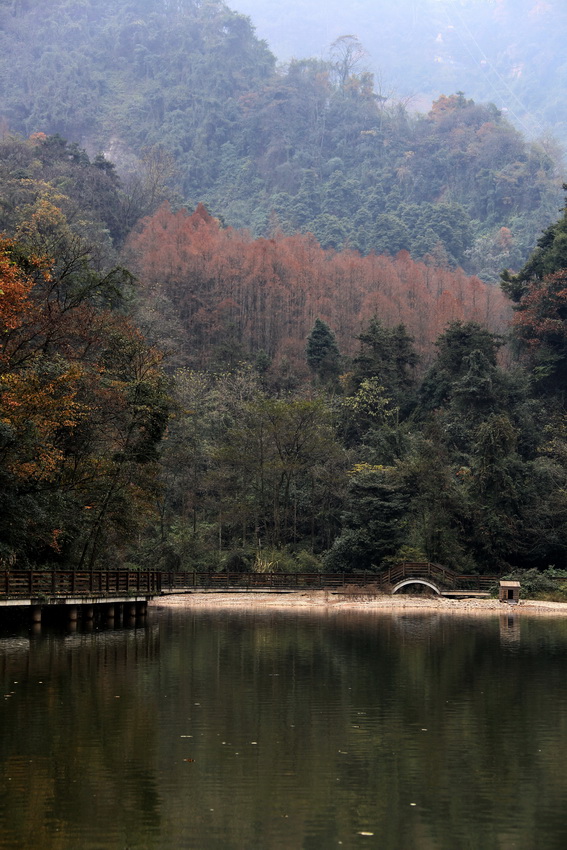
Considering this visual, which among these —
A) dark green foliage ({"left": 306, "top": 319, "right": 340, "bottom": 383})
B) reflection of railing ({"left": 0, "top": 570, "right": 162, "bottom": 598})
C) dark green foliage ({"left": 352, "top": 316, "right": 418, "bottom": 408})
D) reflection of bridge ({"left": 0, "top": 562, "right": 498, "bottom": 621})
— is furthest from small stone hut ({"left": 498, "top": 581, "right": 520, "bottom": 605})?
dark green foliage ({"left": 306, "top": 319, "right": 340, "bottom": 383})

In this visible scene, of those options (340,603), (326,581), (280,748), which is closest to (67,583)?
(340,603)

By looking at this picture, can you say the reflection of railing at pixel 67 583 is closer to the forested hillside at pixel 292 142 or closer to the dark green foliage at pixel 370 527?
the dark green foliage at pixel 370 527

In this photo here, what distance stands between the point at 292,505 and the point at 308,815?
5343 centimetres

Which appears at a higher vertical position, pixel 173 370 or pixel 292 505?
pixel 173 370

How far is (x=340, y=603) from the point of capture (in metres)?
57.2

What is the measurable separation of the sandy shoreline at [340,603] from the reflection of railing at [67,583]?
23.2 ft

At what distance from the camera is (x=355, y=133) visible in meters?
186

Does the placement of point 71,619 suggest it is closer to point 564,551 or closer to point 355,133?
point 564,551

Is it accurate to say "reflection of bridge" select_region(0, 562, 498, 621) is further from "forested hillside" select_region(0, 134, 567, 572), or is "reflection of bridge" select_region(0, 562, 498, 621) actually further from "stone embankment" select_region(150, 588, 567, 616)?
"forested hillside" select_region(0, 134, 567, 572)

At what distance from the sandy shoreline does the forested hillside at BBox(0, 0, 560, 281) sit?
94055 mm

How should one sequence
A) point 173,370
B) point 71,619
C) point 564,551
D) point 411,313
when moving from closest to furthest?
1. point 71,619
2. point 564,551
3. point 173,370
4. point 411,313

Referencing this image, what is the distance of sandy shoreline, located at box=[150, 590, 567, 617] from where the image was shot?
54.8 meters

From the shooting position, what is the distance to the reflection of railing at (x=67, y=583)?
122 feet

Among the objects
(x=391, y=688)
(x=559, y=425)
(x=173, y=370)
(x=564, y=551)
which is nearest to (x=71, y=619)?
(x=391, y=688)
